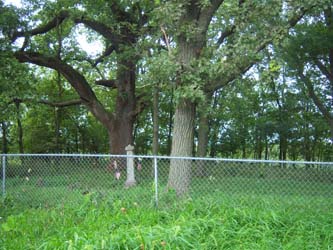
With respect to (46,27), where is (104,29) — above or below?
below

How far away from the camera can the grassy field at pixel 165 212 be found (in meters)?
4.19

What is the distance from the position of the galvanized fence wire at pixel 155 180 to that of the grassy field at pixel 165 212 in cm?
2

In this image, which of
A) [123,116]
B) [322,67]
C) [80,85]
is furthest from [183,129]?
[80,85]

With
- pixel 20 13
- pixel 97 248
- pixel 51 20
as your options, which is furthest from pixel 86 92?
pixel 97 248

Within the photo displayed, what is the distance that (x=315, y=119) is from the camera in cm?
2278

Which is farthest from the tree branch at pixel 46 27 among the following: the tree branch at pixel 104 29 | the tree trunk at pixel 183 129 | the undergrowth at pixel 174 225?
the undergrowth at pixel 174 225

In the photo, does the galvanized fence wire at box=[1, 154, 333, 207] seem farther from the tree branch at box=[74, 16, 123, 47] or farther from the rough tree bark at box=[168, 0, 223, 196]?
the tree branch at box=[74, 16, 123, 47]

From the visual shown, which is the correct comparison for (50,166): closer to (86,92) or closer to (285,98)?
(86,92)

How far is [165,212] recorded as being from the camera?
219 inches

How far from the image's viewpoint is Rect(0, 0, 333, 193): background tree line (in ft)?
25.0

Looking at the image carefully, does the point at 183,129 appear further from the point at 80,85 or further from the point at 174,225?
the point at 80,85

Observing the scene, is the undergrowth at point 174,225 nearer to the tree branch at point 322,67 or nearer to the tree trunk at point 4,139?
the tree branch at point 322,67

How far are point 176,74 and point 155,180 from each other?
7.68 ft

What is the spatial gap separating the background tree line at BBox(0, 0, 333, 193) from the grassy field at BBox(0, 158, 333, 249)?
130cm
